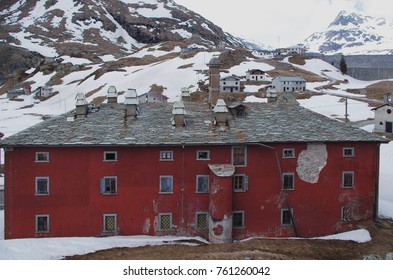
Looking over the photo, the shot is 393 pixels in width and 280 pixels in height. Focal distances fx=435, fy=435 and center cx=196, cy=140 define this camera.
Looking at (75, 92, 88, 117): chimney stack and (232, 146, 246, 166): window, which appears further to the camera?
(75, 92, 88, 117): chimney stack

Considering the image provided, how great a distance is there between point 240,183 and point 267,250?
6.40 metres

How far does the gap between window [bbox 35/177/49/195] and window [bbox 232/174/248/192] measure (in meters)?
14.3

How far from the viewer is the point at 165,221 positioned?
33.8 m

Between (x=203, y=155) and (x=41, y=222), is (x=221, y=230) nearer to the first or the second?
(x=203, y=155)

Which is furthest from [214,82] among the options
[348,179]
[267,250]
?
[267,250]

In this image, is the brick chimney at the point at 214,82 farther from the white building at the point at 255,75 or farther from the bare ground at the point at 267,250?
the white building at the point at 255,75

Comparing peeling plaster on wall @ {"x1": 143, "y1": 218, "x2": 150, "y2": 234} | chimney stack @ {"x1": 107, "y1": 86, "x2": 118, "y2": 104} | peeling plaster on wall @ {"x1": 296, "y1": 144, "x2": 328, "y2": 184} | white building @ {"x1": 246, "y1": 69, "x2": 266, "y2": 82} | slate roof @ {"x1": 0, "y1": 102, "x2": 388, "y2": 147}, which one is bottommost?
peeling plaster on wall @ {"x1": 143, "y1": 218, "x2": 150, "y2": 234}

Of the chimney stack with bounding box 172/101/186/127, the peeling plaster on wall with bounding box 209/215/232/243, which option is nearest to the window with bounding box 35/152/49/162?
the chimney stack with bounding box 172/101/186/127

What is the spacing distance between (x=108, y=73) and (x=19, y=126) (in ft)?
203

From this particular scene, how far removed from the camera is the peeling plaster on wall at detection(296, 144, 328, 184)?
34.4 metres

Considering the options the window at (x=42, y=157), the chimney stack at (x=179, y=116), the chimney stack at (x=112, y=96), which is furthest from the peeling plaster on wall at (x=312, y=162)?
the window at (x=42, y=157)

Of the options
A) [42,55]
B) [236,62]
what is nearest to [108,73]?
[236,62]

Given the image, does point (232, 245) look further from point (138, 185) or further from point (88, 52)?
point (88, 52)

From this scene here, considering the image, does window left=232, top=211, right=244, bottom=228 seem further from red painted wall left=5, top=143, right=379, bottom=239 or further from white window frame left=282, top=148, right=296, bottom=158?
white window frame left=282, top=148, right=296, bottom=158
